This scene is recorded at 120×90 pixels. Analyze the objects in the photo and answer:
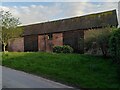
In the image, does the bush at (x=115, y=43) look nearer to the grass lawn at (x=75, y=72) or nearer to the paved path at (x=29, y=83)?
the grass lawn at (x=75, y=72)

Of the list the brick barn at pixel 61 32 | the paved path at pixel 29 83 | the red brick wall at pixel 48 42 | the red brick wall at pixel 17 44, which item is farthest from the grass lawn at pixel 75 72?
the red brick wall at pixel 17 44

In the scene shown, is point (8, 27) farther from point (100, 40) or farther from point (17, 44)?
point (100, 40)

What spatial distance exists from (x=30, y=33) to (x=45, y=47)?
5.35 m

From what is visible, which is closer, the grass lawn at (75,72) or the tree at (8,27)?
the grass lawn at (75,72)

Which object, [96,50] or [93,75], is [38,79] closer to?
[93,75]

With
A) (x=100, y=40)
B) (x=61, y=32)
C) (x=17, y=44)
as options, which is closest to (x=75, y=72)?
(x=100, y=40)

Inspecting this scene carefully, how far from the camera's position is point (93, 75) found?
20.2 meters

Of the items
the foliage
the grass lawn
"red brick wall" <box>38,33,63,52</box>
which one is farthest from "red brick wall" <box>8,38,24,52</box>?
the grass lawn

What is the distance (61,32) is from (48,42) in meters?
3.44

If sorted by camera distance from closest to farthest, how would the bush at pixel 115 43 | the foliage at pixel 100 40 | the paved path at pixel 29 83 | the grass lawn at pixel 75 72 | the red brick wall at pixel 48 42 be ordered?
the paved path at pixel 29 83, the grass lawn at pixel 75 72, the bush at pixel 115 43, the foliage at pixel 100 40, the red brick wall at pixel 48 42

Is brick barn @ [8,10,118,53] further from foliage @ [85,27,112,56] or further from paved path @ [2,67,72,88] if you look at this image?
paved path @ [2,67,72,88]

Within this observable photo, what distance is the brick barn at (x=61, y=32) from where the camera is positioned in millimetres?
44062

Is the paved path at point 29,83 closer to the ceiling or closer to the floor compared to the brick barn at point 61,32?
closer to the floor

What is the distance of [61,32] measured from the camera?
48.3 metres
